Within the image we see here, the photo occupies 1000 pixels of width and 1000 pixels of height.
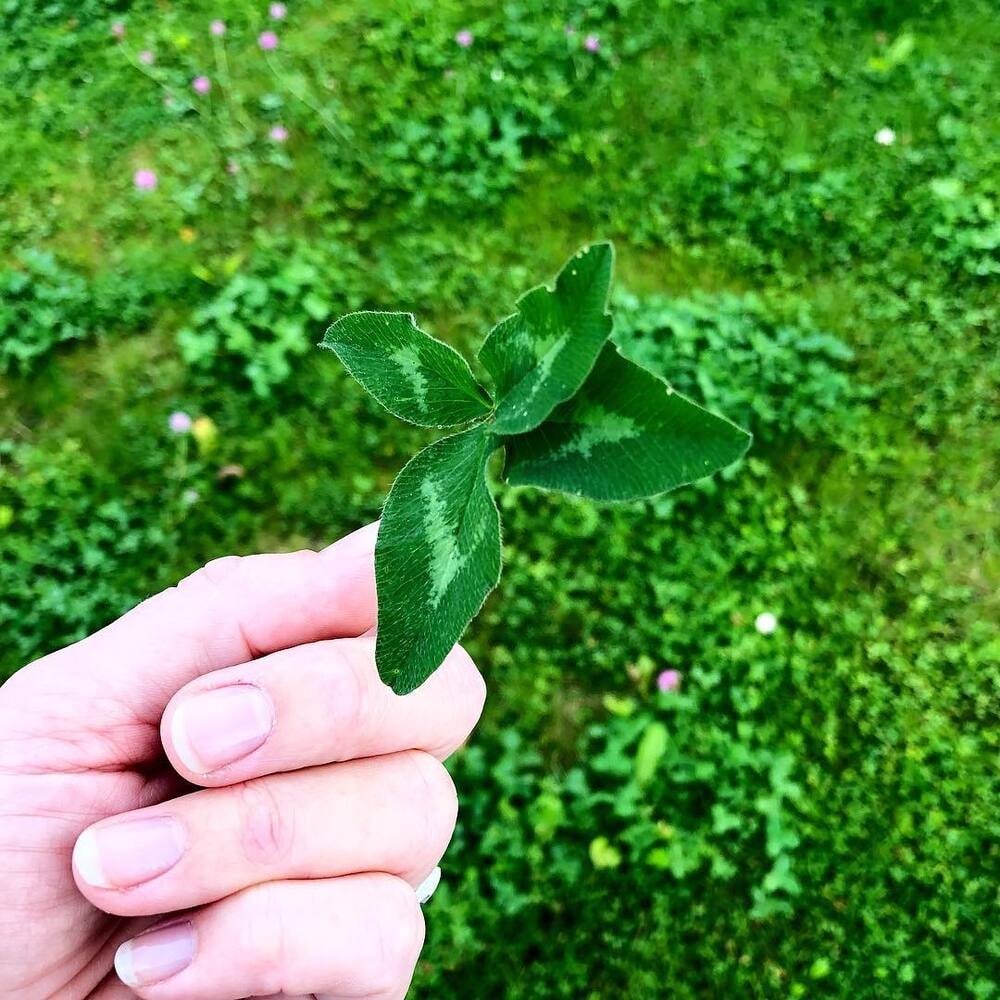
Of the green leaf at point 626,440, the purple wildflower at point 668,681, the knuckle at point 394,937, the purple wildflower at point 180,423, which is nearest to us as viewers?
the green leaf at point 626,440

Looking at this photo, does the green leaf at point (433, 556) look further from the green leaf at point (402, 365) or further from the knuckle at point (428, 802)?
the knuckle at point (428, 802)

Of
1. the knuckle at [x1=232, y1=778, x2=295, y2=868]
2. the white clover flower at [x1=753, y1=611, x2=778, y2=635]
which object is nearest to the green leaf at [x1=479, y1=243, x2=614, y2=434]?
the knuckle at [x1=232, y1=778, x2=295, y2=868]

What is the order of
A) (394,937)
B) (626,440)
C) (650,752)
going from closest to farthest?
(626,440), (394,937), (650,752)

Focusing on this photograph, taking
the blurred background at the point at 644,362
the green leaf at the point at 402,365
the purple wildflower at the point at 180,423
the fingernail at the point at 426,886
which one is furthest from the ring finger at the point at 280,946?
the purple wildflower at the point at 180,423

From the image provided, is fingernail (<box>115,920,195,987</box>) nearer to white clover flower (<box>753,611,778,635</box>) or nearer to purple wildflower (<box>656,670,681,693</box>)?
purple wildflower (<box>656,670,681,693</box>)

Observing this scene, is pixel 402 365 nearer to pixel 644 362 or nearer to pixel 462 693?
pixel 462 693

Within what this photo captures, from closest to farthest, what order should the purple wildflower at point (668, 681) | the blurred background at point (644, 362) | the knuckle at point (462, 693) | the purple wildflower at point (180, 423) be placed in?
the knuckle at point (462, 693), the blurred background at point (644, 362), the purple wildflower at point (668, 681), the purple wildflower at point (180, 423)

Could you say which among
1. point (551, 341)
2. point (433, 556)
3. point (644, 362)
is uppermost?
point (551, 341)

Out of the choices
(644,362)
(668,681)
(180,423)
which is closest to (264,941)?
(668,681)
